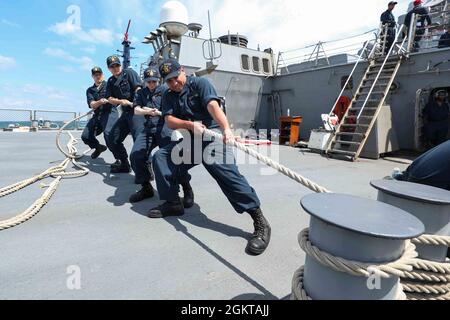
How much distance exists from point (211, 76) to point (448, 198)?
10478 mm

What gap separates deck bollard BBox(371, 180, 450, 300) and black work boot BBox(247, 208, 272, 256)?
3.20 feet

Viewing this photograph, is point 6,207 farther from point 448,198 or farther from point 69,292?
point 448,198

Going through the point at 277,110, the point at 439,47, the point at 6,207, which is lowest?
the point at 6,207

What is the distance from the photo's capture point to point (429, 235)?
3.75 feet

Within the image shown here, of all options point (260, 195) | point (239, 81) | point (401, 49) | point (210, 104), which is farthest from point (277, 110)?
point (210, 104)

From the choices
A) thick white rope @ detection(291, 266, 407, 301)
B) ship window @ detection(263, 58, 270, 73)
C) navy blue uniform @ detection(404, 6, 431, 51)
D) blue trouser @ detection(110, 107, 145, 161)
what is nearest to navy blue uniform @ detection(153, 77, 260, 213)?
thick white rope @ detection(291, 266, 407, 301)

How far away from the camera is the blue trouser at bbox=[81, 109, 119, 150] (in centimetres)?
425

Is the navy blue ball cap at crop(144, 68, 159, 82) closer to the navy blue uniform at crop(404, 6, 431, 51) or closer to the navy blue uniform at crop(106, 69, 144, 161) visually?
the navy blue uniform at crop(106, 69, 144, 161)

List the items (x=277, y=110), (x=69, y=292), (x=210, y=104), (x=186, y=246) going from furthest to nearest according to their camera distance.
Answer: (x=277, y=110), (x=210, y=104), (x=186, y=246), (x=69, y=292)

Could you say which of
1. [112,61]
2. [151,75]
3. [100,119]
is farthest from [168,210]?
[100,119]

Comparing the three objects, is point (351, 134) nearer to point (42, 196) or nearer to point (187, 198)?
point (187, 198)

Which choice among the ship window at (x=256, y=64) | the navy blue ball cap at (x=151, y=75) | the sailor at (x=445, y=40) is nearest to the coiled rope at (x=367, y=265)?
the navy blue ball cap at (x=151, y=75)

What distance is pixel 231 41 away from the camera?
13078 mm

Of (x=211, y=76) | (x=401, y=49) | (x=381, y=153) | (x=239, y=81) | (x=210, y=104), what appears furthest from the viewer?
(x=239, y=81)
